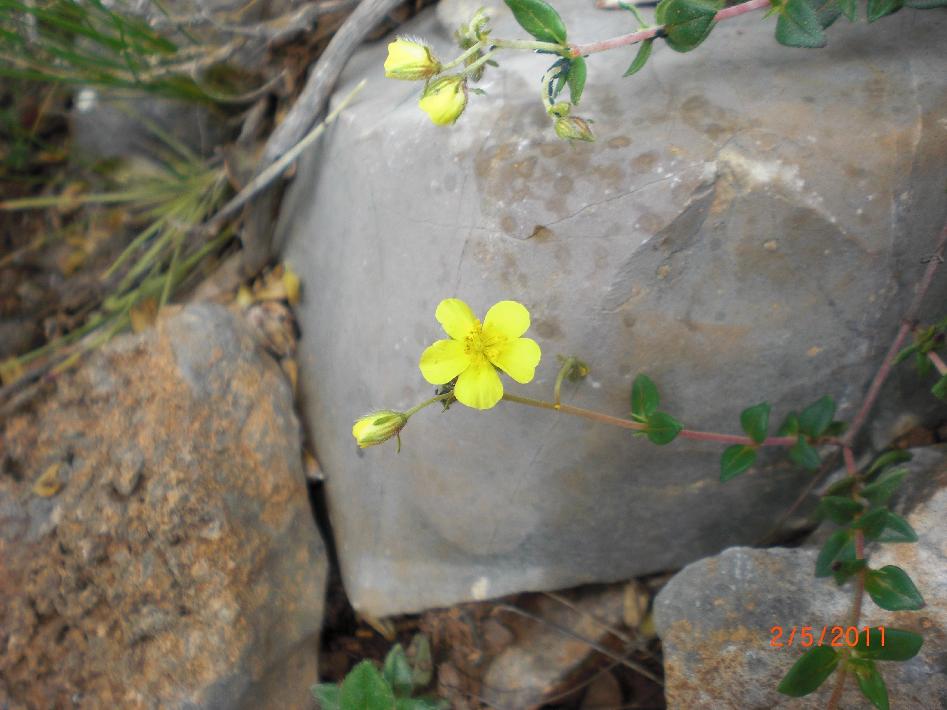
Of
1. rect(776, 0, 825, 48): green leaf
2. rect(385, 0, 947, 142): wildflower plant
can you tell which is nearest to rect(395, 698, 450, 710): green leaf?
rect(385, 0, 947, 142): wildflower plant

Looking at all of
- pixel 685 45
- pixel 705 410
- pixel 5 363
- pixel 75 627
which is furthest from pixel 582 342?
pixel 5 363

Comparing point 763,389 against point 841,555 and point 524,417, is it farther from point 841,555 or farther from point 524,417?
point 524,417

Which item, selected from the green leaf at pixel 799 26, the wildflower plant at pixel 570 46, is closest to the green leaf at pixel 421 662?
the wildflower plant at pixel 570 46

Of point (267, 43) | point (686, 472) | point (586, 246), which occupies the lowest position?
→ point (686, 472)

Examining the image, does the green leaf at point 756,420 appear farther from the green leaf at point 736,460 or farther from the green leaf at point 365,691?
the green leaf at point 365,691

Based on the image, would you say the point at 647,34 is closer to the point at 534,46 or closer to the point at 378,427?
the point at 534,46

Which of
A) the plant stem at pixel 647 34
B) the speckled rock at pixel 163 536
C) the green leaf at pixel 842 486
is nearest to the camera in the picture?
the plant stem at pixel 647 34
